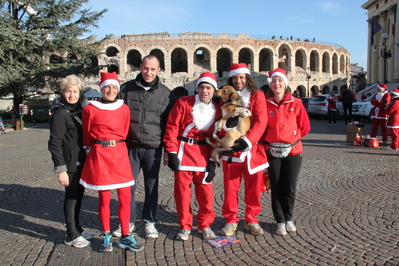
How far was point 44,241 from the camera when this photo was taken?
3699 millimetres

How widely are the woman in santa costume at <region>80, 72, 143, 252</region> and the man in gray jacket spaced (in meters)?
0.22

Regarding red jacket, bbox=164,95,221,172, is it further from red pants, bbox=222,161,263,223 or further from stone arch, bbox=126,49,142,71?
stone arch, bbox=126,49,142,71

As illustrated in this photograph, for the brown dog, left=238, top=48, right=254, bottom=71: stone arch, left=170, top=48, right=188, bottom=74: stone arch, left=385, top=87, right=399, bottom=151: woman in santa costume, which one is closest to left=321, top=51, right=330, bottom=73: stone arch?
left=238, top=48, right=254, bottom=71: stone arch

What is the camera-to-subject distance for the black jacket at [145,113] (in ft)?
12.1

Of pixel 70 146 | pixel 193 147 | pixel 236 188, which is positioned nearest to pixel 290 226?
pixel 236 188

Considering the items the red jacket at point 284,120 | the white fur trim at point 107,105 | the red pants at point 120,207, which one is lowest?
the red pants at point 120,207

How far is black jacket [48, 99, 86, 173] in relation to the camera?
334cm

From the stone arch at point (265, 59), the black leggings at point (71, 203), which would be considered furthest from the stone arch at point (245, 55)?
the black leggings at point (71, 203)

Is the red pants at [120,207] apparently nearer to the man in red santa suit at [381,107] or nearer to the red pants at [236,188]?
the red pants at [236,188]

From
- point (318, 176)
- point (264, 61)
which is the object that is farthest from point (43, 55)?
point (264, 61)

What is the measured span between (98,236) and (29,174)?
412cm

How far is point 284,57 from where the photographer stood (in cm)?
4359

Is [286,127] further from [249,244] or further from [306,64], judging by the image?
[306,64]

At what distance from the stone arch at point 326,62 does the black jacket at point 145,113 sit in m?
48.7
